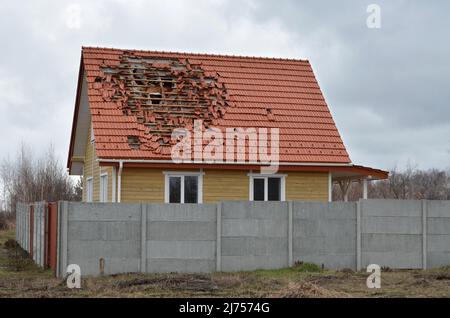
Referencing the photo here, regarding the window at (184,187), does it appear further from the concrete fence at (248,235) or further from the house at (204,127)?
the concrete fence at (248,235)

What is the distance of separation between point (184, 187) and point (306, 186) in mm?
3711

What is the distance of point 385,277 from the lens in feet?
55.0

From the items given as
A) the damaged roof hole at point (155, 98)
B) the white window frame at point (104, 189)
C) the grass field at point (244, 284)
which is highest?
the damaged roof hole at point (155, 98)

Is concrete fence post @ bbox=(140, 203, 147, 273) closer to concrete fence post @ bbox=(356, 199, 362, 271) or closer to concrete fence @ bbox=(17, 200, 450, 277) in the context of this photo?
concrete fence @ bbox=(17, 200, 450, 277)

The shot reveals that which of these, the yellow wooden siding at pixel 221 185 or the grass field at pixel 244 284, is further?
the yellow wooden siding at pixel 221 185

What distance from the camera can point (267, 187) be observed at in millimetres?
23141

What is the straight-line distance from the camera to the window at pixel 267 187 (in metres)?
23.1

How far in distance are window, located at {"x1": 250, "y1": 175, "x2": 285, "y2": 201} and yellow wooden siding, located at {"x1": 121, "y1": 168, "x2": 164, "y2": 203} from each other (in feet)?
9.22

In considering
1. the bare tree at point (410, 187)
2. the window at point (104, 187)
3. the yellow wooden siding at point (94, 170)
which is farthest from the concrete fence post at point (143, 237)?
the bare tree at point (410, 187)

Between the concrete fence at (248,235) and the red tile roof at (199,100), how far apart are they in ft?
16.1

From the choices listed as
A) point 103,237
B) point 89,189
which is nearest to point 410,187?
point 89,189

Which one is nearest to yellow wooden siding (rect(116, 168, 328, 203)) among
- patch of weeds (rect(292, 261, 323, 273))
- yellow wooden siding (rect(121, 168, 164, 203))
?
yellow wooden siding (rect(121, 168, 164, 203))
